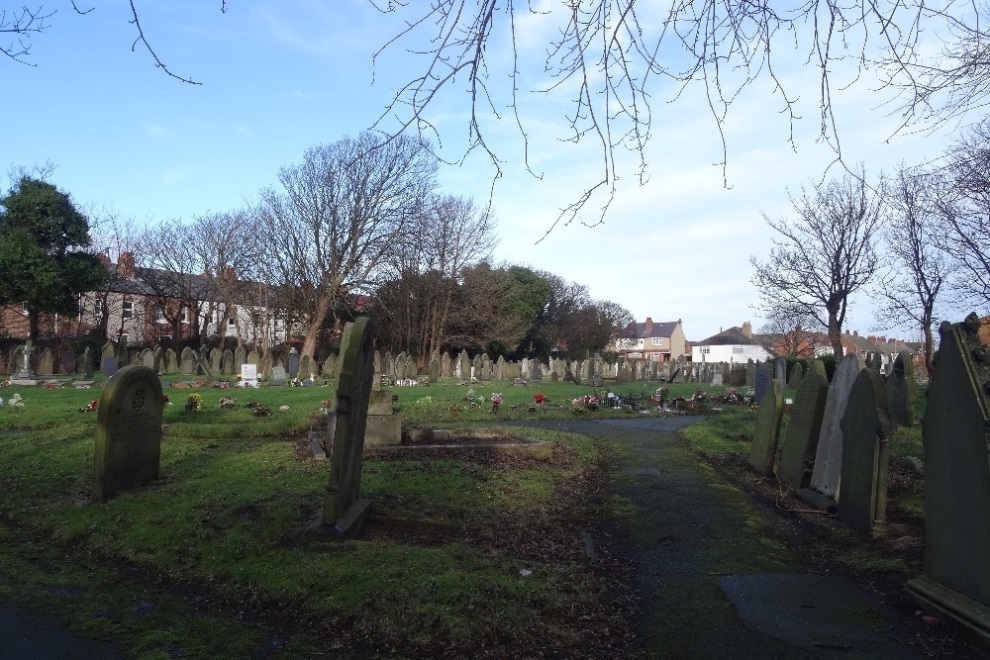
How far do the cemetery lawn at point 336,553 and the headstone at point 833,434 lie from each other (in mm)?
496

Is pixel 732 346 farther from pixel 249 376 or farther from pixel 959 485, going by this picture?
pixel 959 485

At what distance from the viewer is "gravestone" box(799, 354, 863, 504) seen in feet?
27.9

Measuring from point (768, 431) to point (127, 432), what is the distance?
882 cm

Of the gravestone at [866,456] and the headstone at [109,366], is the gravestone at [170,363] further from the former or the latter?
the gravestone at [866,456]

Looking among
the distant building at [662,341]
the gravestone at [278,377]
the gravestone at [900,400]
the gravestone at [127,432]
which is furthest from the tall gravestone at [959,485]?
the distant building at [662,341]

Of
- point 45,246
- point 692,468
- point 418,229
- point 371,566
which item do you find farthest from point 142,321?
point 371,566

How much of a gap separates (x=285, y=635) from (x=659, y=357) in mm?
111110

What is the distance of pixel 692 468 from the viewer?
11.5m

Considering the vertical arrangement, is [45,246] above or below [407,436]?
above

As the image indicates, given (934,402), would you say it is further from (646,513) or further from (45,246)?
(45,246)

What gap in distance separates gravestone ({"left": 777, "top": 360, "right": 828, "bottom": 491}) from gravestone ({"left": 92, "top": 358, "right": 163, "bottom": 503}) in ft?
26.7

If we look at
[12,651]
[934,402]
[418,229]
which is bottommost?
[12,651]

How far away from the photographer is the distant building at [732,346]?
4099 inches

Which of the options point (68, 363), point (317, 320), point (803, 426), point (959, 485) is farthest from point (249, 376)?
point (959, 485)
